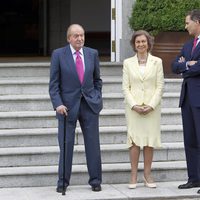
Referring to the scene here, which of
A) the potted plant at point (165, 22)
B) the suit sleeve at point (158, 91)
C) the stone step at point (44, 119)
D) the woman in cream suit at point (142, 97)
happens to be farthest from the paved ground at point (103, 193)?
the potted plant at point (165, 22)

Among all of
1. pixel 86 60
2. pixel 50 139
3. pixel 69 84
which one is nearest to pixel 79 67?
pixel 86 60

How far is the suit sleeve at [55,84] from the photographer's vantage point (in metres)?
7.32

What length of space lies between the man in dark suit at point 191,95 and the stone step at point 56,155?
0.74 metres

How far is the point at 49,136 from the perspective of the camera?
8.49 m

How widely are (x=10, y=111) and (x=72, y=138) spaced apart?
187 centimetres

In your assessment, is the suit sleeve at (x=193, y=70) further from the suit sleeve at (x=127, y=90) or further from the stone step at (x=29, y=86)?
the stone step at (x=29, y=86)

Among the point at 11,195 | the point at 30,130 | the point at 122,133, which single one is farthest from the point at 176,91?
the point at 11,195

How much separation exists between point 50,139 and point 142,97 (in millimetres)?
1507

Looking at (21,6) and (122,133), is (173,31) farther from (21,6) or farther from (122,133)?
(21,6)

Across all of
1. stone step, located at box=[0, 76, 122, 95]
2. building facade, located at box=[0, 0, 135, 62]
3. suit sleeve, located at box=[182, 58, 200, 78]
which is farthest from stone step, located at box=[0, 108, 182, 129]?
building facade, located at box=[0, 0, 135, 62]

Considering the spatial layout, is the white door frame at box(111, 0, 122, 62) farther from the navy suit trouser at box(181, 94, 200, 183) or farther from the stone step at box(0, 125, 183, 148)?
the navy suit trouser at box(181, 94, 200, 183)

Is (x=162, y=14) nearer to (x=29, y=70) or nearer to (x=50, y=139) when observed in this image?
(x=29, y=70)

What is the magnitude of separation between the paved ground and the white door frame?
3.96m

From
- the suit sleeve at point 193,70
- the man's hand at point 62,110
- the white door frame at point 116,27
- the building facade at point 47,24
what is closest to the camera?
the man's hand at point 62,110
